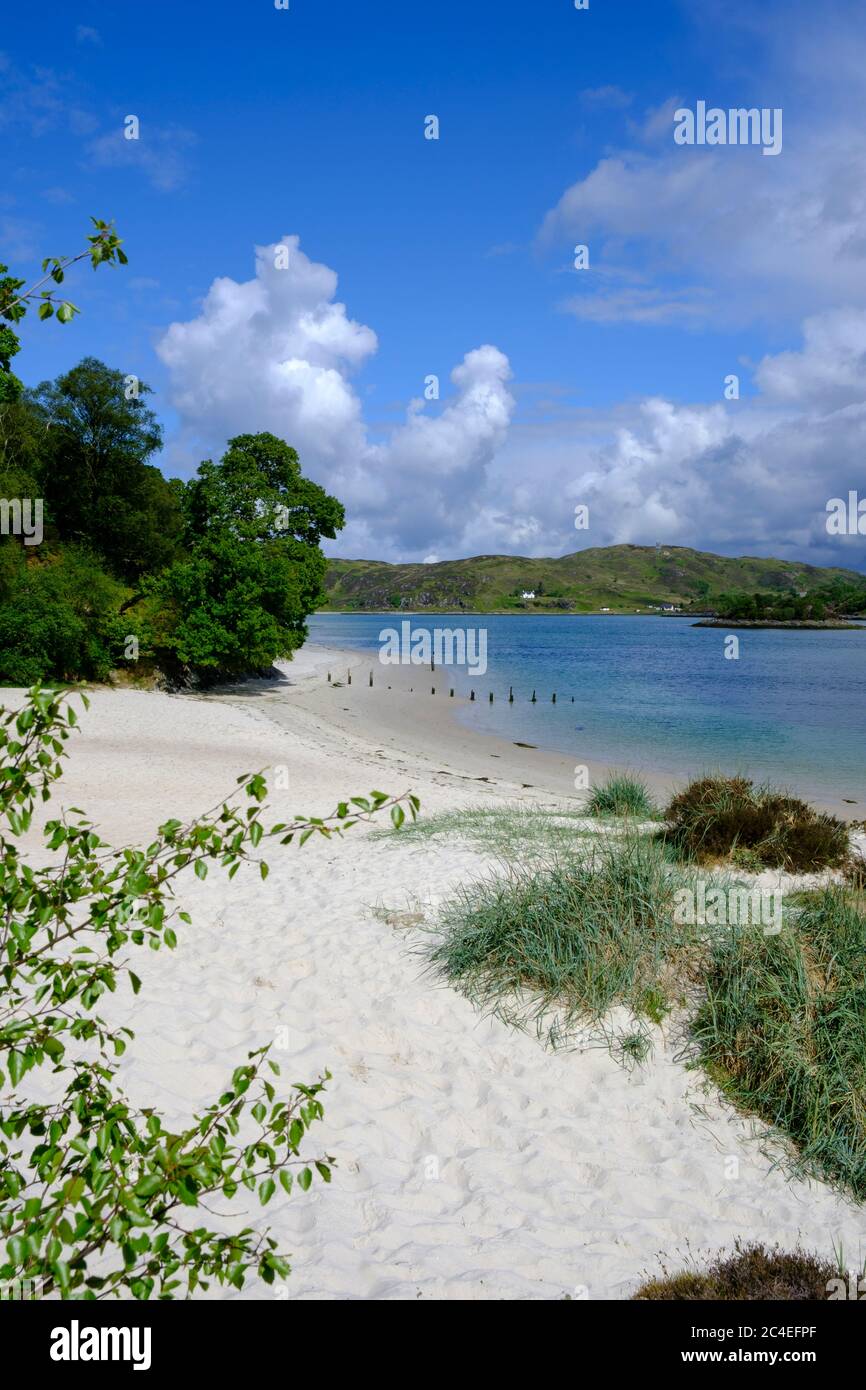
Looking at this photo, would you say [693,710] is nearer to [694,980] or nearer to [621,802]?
[621,802]

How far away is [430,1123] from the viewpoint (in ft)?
18.5

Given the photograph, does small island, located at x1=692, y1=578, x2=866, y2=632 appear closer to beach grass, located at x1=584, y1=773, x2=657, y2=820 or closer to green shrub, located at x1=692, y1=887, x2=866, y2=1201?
beach grass, located at x1=584, y1=773, x2=657, y2=820

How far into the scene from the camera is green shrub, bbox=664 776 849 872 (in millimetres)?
10953

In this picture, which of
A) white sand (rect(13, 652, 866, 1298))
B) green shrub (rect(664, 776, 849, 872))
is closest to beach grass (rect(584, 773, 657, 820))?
green shrub (rect(664, 776, 849, 872))

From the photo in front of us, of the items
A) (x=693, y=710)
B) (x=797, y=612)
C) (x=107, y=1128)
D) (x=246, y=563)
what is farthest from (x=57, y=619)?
(x=797, y=612)

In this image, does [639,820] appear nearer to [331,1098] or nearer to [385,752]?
[331,1098]

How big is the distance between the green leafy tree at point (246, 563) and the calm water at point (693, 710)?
932 cm

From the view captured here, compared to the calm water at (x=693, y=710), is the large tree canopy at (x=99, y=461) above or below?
above

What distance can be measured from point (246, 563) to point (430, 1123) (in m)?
29.5

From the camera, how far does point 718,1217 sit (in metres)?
4.93

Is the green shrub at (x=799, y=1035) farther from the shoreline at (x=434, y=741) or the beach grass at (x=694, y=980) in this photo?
the shoreline at (x=434, y=741)

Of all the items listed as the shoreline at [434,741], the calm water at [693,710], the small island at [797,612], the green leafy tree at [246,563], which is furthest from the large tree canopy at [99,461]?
the small island at [797,612]

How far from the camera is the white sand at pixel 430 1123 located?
4484 mm
